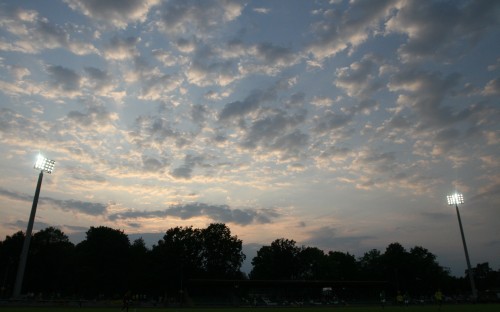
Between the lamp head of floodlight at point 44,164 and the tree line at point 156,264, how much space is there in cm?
3702

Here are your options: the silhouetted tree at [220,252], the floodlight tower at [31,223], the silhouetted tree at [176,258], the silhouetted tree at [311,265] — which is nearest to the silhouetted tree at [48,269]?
the silhouetted tree at [176,258]

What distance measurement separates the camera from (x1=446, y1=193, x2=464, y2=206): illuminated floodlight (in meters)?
62.9

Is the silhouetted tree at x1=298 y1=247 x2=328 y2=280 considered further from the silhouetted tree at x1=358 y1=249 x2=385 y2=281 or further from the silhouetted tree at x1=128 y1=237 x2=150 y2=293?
→ the silhouetted tree at x1=128 y1=237 x2=150 y2=293

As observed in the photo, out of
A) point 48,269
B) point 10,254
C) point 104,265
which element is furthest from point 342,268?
point 10,254

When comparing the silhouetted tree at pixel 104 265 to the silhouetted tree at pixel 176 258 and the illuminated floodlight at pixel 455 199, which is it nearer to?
the silhouetted tree at pixel 176 258

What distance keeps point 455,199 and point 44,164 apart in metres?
63.3

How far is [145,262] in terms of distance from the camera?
93.0 metres

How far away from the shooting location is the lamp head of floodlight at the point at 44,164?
50.6m

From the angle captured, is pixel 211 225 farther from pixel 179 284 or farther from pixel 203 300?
pixel 203 300

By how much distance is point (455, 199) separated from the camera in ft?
206

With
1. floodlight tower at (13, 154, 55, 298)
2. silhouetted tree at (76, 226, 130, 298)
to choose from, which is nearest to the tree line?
silhouetted tree at (76, 226, 130, 298)

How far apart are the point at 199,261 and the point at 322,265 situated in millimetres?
51060

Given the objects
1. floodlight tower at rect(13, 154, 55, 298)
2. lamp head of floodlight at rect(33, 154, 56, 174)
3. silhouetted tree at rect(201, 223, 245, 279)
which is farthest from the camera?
silhouetted tree at rect(201, 223, 245, 279)

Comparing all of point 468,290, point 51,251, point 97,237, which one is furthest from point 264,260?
point 468,290
